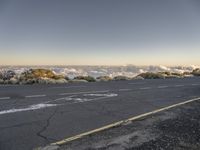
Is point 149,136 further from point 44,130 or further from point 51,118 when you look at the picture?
point 51,118

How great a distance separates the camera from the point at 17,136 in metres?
5.68

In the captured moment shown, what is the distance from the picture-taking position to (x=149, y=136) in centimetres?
605

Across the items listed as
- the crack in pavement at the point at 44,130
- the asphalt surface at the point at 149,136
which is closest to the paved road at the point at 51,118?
the crack in pavement at the point at 44,130

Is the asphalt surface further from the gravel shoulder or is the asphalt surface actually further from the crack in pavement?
the crack in pavement

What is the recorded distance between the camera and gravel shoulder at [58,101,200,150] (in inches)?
208

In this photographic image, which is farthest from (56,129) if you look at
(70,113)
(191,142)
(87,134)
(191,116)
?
(191,116)

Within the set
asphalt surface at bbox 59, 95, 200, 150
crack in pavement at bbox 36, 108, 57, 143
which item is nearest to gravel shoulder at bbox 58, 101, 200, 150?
asphalt surface at bbox 59, 95, 200, 150

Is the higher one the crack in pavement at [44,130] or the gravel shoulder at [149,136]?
the crack in pavement at [44,130]

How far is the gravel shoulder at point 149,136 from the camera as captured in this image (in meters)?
5.27

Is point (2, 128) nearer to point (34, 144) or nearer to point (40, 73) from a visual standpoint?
point (34, 144)

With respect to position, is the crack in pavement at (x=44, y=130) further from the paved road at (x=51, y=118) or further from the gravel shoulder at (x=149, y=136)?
the gravel shoulder at (x=149, y=136)

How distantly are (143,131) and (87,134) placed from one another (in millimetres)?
1550

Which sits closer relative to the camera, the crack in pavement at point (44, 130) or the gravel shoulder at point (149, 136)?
the gravel shoulder at point (149, 136)

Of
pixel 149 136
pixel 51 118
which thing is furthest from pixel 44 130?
pixel 149 136
